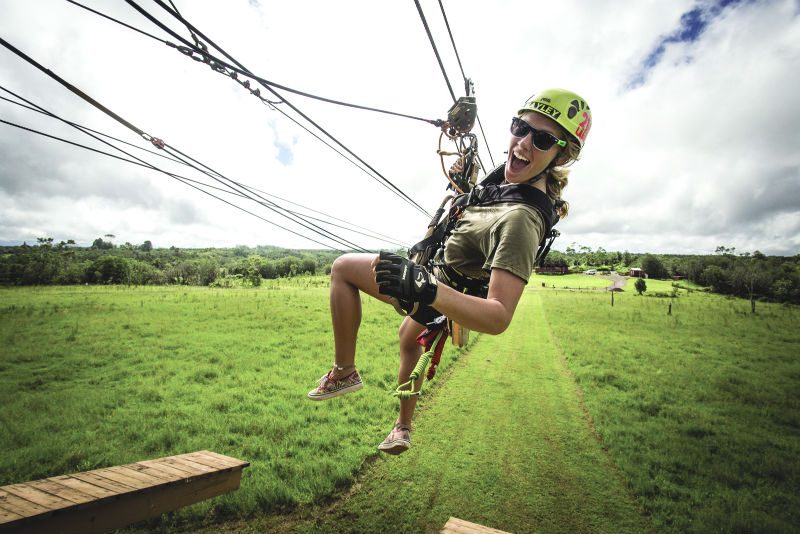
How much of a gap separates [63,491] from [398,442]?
3509 mm

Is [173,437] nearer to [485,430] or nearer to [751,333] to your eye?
[485,430]

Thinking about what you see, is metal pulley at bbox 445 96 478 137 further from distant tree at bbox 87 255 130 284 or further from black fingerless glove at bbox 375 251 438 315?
distant tree at bbox 87 255 130 284

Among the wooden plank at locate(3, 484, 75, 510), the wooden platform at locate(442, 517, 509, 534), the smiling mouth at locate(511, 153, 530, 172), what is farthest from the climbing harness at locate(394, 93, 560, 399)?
the wooden plank at locate(3, 484, 75, 510)

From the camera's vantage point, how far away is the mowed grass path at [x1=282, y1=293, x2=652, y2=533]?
4.72 meters

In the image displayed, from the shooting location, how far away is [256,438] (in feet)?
22.1

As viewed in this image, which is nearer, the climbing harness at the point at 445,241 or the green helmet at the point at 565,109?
the climbing harness at the point at 445,241

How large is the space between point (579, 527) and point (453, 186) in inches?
198

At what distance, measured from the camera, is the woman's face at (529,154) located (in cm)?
282

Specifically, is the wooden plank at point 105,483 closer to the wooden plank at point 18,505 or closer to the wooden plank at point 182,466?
the wooden plank at point 18,505

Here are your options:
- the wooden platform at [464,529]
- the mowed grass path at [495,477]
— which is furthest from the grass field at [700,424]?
the wooden platform at [464,529]

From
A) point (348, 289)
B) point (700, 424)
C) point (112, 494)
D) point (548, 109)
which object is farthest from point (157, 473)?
point (700, 424)

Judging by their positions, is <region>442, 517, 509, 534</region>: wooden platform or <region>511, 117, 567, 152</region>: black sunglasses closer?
<region>511, 117, 567, 152</region>: black sunglasses

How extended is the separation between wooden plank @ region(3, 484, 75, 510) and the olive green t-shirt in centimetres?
431

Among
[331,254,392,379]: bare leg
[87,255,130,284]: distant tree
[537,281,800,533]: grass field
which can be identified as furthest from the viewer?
[87,255,130,284]: distant tree
